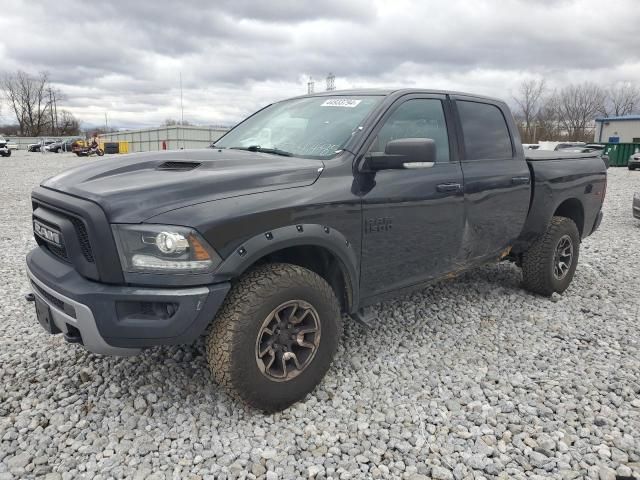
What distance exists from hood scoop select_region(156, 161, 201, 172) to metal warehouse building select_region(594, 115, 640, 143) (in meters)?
42.8

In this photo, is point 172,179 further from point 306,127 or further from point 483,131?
point 483,131

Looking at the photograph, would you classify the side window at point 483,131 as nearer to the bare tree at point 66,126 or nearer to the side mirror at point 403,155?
the side mirror at point 403,155

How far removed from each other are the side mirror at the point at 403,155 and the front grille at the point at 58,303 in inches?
70.7

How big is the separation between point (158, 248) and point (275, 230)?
0.60m

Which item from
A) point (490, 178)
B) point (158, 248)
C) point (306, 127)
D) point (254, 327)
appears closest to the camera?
point (158, 248)

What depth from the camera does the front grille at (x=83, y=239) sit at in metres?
2.47

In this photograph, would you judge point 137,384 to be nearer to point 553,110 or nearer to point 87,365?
point 87,365

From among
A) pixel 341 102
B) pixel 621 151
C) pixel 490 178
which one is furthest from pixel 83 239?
pixel 621 151

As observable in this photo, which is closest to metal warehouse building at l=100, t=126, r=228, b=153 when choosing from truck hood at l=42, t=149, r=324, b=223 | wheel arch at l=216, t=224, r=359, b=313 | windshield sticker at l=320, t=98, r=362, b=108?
windshield sticker at l=320, t=98, r=362, b=108

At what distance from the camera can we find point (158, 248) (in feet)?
7.77

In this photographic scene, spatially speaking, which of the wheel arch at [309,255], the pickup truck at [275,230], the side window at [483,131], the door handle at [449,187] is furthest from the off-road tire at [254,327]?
the side window at [483,131]

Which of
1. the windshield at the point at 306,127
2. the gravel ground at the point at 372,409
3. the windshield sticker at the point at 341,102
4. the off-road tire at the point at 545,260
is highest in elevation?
the windshield sticker at the point at 341,102

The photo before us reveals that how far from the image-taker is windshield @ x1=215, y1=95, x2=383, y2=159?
3258 mm

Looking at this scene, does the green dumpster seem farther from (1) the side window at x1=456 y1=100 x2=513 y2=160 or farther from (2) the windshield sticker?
(2) the windshield sticker
